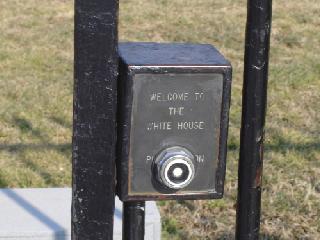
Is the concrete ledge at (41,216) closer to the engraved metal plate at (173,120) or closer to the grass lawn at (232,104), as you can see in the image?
the grass lawn at (232,104)

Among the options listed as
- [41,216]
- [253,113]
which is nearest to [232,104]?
[41,216]

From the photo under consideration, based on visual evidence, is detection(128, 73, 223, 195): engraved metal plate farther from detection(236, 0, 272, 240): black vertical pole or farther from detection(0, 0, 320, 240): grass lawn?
detection(0, 0, 320, 240): grass lawn

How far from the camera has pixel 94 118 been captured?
2.04 m

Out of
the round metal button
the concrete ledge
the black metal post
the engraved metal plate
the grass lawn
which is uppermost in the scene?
the engraved metal plate

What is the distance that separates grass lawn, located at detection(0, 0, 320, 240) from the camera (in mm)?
4457

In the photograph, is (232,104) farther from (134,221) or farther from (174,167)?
(174,167)

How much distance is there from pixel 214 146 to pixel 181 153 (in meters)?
0.10

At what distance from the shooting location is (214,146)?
2.15 m

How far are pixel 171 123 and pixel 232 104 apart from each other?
14.4 feet

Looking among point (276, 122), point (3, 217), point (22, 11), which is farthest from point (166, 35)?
point (3, 217)

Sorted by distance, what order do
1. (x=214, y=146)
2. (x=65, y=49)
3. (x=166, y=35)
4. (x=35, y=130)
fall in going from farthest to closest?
1. (x=166, y=35)
2. (x=65, y=49)
3. (x=35, y=130)
4. (x=214, y=146)

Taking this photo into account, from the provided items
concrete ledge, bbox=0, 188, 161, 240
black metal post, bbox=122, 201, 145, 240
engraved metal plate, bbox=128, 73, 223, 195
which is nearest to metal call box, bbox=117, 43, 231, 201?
engraved metal plate, bbox=128, 73, 223, 195

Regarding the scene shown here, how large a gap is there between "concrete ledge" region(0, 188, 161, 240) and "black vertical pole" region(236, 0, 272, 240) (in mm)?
1203

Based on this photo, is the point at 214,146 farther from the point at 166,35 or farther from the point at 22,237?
the point at 166,35
